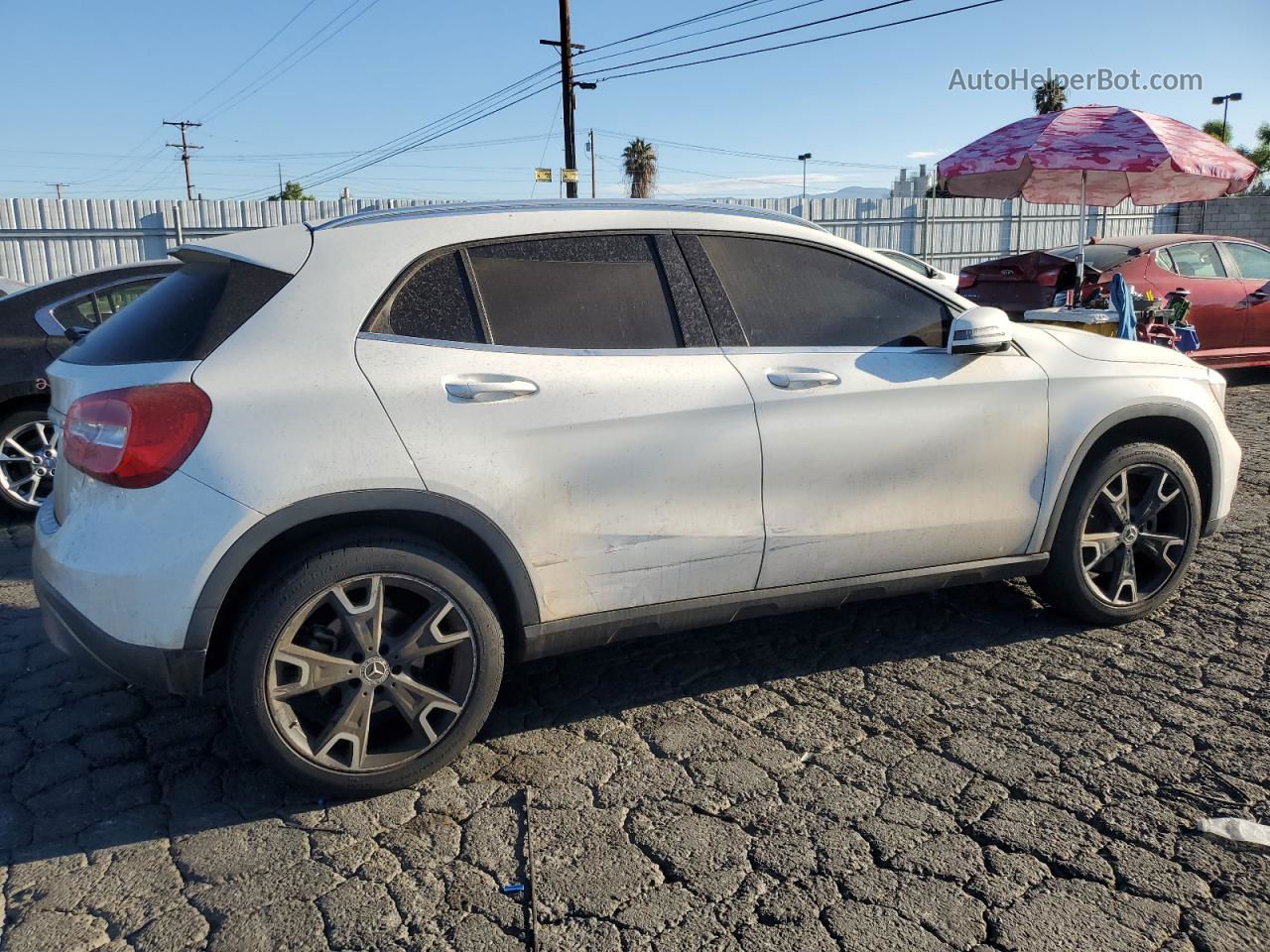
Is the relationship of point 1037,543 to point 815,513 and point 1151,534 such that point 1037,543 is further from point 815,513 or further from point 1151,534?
point 815,513

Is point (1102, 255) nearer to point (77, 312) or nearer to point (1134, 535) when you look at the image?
point (1134, 535)

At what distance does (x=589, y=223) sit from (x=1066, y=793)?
233 centimetres

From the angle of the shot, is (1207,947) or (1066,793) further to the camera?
(1066,793)

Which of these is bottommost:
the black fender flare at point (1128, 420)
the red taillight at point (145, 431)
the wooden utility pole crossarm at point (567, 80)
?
the black fender flare at point (1128, 420)

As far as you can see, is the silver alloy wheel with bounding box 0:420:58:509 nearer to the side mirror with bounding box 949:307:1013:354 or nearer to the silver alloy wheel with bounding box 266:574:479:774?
the silver alloy wheel with bounding box 266:574:479:774

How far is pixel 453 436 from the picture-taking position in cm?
295

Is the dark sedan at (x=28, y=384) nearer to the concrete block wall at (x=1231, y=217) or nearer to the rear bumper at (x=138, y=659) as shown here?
the rear bumper at (x=138, y=659)

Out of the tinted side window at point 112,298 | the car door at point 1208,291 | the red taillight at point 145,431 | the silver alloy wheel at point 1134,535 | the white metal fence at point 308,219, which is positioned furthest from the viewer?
the white metal fence at point 308,219

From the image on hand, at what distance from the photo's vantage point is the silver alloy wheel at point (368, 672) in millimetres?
2854

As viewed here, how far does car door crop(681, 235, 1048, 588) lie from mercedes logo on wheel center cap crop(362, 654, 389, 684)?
51.3 inches

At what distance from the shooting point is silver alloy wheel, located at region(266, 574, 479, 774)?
112 inches

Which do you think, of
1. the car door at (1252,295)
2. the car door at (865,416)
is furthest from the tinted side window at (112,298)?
the car door at (1252,295)

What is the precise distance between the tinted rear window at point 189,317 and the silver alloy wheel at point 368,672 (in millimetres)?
819

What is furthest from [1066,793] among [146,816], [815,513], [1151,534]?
[146,816]
